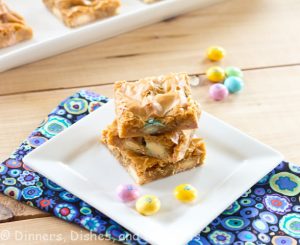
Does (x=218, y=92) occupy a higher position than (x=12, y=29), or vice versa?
(x=12, y=29)

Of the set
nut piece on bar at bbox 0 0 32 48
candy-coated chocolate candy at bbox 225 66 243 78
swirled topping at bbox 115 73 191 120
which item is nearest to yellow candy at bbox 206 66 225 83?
candy-coated chocolate candy at bbox 225 66 243 78

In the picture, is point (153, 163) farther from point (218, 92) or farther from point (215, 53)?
point (215, 53)

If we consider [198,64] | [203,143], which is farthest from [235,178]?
[198,64]

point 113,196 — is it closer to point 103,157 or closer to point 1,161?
point 103,157

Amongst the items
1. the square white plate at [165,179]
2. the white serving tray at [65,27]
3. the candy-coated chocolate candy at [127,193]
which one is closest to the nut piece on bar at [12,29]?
the white serving tray at [65,27]

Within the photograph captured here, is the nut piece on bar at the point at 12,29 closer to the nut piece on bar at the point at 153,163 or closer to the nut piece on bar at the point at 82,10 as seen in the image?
the nut piece on bar at the point at 82,10

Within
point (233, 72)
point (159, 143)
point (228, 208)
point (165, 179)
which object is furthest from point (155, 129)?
point (233, 72)

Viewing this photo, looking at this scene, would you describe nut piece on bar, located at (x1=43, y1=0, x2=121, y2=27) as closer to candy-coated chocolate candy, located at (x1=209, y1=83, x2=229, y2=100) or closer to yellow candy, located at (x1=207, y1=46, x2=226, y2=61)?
yellow candy, located at (x1=207, y1=46, x2=226, y2=61)
